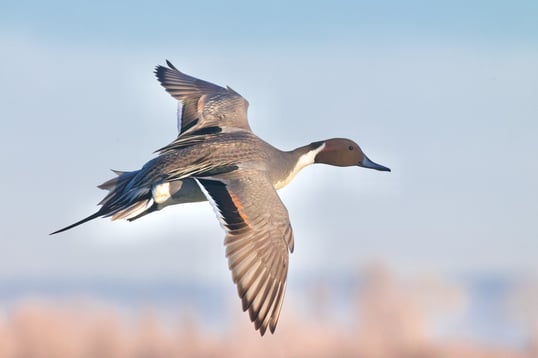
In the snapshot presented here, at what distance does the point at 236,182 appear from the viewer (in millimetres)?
7906

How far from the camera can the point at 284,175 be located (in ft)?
29.6

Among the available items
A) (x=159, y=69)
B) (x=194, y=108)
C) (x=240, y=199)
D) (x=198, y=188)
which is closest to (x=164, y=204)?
(x=198, y=188)

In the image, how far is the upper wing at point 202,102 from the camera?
9.72m

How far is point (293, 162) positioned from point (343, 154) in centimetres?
89

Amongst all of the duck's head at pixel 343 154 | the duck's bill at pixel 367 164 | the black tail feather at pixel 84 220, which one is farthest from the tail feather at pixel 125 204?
the duck's bill at pixel 367 164

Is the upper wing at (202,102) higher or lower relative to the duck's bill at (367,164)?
higher

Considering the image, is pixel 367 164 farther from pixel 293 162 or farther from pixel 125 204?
pixel 125 204

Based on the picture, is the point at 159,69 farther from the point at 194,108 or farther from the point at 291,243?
the point at 291,243

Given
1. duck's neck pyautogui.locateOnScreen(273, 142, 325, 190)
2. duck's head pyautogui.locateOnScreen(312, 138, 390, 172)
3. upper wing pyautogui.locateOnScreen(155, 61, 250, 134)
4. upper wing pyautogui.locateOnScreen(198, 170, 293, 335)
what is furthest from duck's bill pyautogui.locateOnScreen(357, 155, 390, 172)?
upper wing pyautogui.locateOnScreen(198, 170, 293, 335)

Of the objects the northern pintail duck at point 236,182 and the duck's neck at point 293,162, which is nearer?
the northern pintail duck at point 236,182

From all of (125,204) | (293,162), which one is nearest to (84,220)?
(125,204)

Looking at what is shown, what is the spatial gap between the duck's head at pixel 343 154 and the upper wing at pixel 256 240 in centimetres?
204

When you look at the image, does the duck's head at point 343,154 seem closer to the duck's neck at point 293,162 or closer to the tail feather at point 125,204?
the duck's neck at point 293,162

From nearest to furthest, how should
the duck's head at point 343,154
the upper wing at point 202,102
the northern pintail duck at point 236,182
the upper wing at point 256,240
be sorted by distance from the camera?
the upper wing at point 256,240, the northern pintail duck at point 236,182, the upper wing at point 202,102, the duck's head at point 343,154
